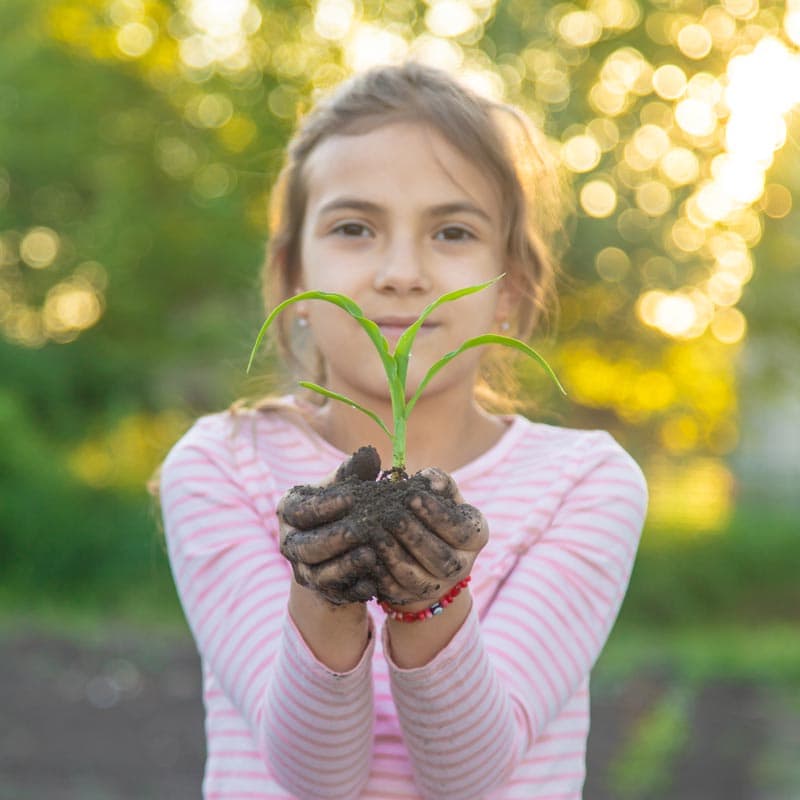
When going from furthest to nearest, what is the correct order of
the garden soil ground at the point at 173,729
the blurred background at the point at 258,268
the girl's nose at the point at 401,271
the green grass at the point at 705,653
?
the blurred background at the point at 258,268 < the green grass at the point at 705,653 < the garden soil ground at the point at 173,729 < the girl's nose at the point at 401,271

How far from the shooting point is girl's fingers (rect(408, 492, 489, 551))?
1.42 meters

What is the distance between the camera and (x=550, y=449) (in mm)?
2174

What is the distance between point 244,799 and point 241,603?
32cm

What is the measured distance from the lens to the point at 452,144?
6.84 feet

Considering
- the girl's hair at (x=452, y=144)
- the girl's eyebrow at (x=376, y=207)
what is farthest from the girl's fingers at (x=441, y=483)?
the girl's hair at (x=452, y=144)

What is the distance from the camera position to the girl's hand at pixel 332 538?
1.41m

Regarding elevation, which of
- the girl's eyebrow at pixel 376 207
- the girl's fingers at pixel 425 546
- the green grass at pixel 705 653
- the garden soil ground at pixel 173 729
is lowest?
the green grass at pixel 705 653

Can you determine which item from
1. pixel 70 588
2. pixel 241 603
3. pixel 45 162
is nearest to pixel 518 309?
pixel 241 603

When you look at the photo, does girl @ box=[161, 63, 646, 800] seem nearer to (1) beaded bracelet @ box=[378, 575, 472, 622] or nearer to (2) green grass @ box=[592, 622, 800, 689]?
(1) beaded bracelet @ box=[378, 575, 472, 622]

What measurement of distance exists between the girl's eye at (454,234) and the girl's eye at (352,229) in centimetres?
12

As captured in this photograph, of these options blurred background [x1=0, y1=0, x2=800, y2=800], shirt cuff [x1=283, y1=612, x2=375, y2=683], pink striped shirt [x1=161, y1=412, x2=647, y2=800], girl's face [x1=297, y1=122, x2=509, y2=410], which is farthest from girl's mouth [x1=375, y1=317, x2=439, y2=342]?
blurred background [x1=0, y1=0, x2=800, y2=800]

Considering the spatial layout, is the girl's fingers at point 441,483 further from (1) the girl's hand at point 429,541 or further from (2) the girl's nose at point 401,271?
(2) the girl's nose at point 401,271

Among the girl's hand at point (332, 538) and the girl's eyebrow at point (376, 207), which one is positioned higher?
the girl's eyebrow at point (376, 207)

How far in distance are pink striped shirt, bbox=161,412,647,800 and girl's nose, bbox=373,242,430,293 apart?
351 mm
